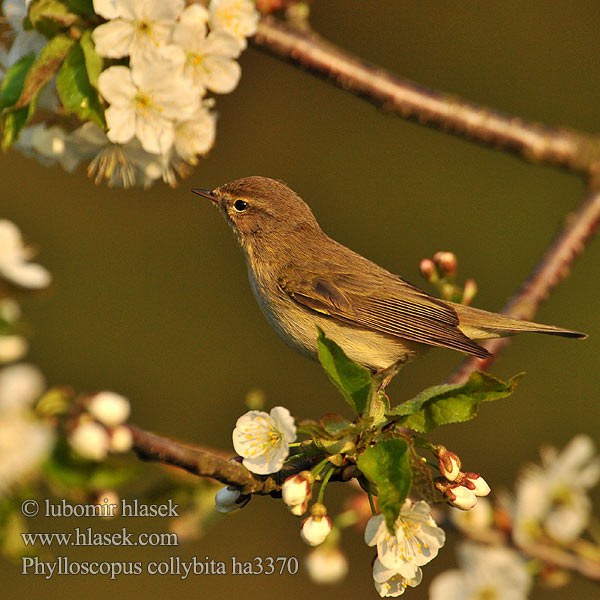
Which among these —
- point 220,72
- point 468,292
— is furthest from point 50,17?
point 468,292

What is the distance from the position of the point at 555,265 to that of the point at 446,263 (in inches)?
30.9

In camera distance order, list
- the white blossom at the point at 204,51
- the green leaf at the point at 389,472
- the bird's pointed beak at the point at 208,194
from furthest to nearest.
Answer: the bird's pointed beak at the point at 208,194 < the white blossom at the point at 204,51 < the green leaf at the point at 389,472

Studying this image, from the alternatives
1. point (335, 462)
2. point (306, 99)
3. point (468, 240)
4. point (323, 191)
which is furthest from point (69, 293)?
point (335, 462)

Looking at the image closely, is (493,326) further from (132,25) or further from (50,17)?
(50,17)

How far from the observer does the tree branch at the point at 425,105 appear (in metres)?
3.44

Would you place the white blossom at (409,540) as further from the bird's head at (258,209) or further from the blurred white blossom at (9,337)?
the bird's head at (258,209)

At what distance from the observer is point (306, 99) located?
307 inches

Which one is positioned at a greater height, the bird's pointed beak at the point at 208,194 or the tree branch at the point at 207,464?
Result: the bird's pointed beak at the point at 208,194

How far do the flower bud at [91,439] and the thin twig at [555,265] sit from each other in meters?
2.11

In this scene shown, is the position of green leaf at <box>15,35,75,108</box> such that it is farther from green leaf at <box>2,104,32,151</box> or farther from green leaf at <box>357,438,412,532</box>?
green leaf at <box>357,438,412,532</box>

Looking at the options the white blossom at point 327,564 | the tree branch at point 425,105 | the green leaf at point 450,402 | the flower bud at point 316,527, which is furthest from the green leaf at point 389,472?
the tree branch at point 425,105

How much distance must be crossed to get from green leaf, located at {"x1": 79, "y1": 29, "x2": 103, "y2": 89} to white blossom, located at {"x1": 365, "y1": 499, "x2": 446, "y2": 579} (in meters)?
1.61

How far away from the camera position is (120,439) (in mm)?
1676

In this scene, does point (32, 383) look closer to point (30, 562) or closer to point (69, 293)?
point (30, 562)
